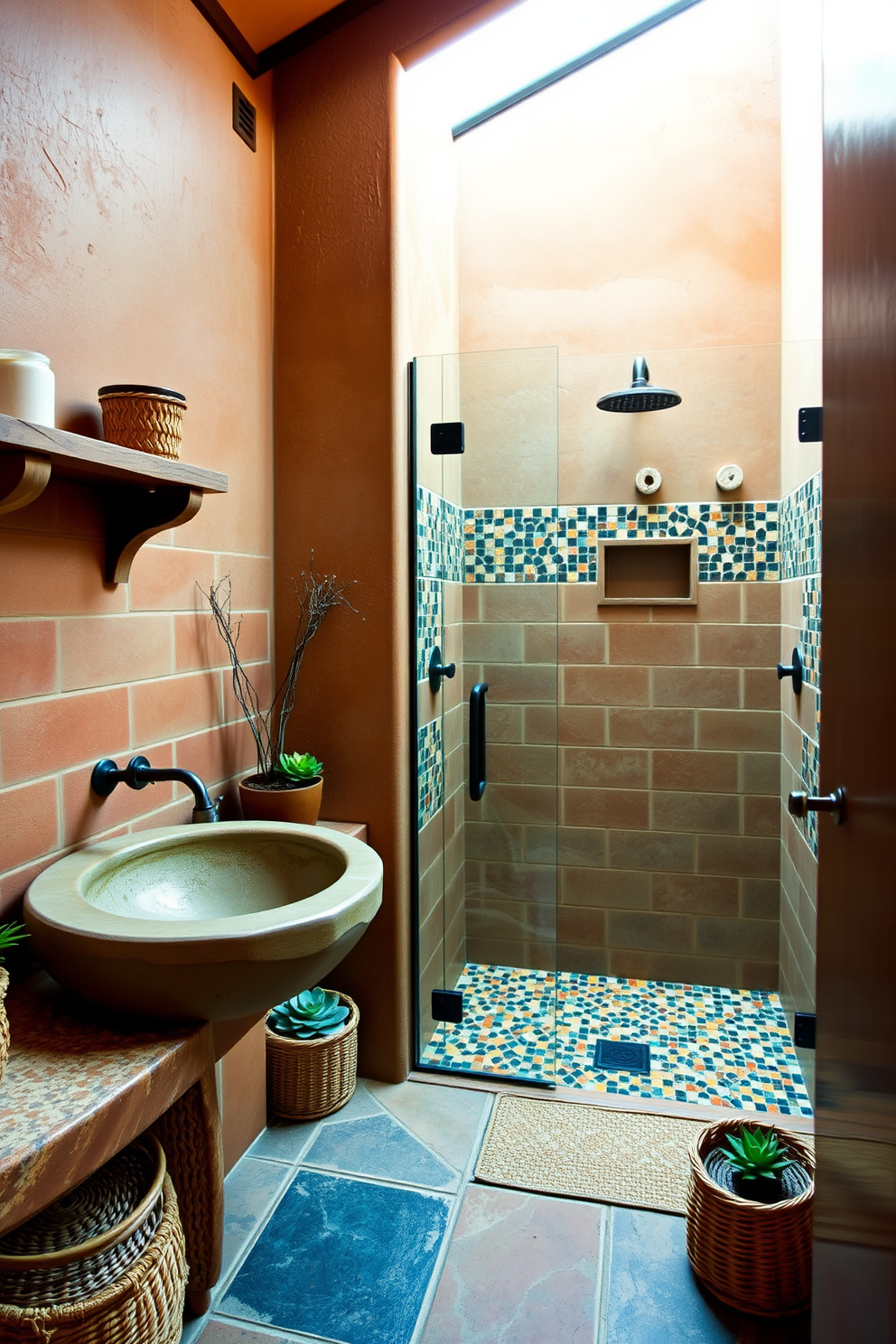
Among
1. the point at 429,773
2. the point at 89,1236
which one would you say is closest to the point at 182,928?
the point at 89,1236

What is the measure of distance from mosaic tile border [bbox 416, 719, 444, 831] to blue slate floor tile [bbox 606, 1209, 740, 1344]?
1.00m

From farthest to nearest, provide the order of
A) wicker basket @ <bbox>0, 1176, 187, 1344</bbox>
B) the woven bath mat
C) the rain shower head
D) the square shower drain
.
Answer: the rain shower head
the square shower drain
the woven bath mat
wicker basket @ <bbox>0, 1176, 187, 1344</bbox>

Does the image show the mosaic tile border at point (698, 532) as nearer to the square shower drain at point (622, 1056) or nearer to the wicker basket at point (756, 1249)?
the square shower drain at point (622, 1056)

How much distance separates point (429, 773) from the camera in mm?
2328

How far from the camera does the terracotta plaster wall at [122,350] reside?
1.35 meters

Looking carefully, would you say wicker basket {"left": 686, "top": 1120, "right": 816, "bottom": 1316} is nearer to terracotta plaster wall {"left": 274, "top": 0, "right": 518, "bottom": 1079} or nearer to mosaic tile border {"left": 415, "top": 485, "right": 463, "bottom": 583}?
terracotta plaster wall {"left": 274, "top": 0, "right": 518, "bottom": 1079}

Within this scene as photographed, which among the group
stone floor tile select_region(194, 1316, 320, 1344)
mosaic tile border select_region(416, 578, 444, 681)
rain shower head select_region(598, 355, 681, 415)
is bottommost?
stone floor tile select_region(194, 1316, 320, 1344)

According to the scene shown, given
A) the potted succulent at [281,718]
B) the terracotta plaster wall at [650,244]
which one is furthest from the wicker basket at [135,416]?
the terracotta plaster wall at [650,244]

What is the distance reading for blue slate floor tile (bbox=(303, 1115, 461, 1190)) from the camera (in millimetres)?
1896

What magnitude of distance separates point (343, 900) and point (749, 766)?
6.58 ft

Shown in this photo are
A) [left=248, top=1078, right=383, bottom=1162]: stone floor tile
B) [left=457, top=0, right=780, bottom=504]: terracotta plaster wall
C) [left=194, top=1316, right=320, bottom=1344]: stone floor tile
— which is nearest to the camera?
[left=194, top=1316, right=320, bottom=1344]: stone floor tile

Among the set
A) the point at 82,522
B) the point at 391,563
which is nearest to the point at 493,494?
the point at 391,563

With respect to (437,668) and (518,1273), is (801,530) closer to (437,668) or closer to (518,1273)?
(437,668)

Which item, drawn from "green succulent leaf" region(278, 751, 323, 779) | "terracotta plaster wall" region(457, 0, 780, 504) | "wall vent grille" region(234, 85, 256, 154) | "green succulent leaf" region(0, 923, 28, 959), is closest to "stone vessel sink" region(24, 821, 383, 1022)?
"green succulent leaf" region(0, 923, 28, 959)
